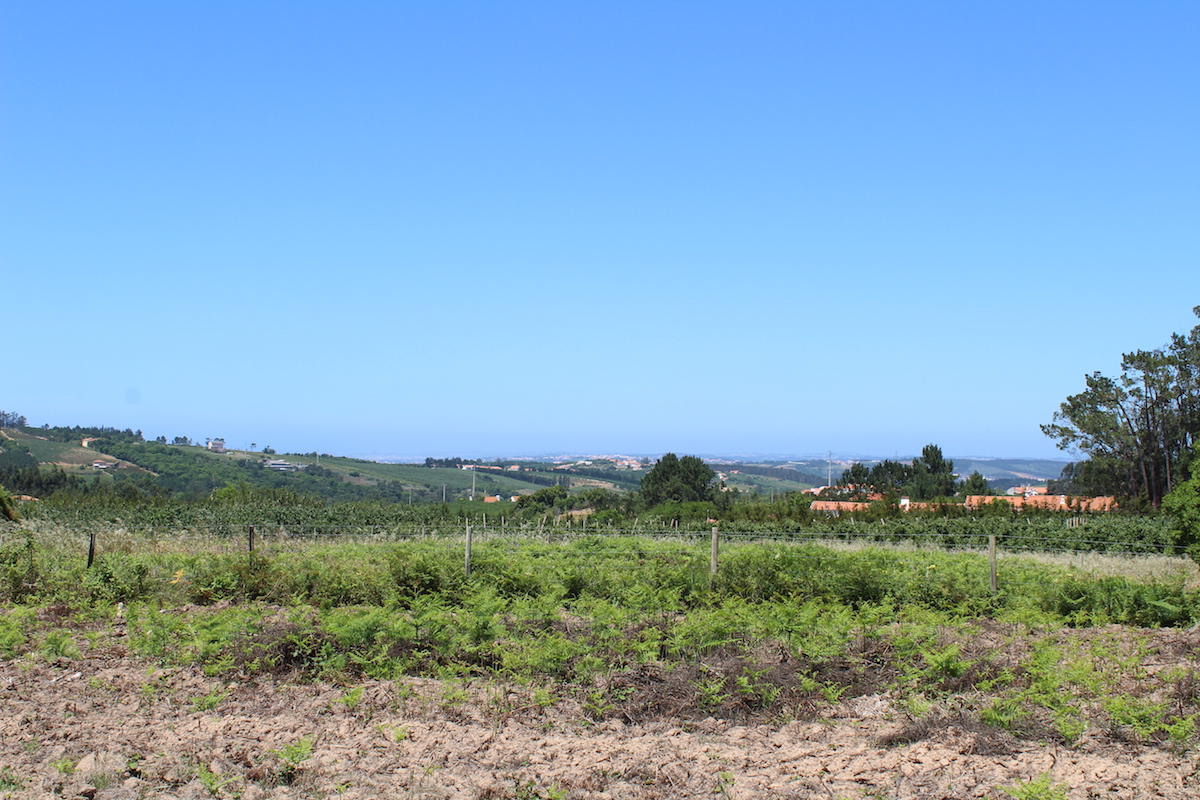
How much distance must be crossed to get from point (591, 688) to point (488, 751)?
1.52 meters

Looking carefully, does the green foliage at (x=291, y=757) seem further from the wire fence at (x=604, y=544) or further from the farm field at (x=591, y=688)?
the wire fence at (x=604, y=544)

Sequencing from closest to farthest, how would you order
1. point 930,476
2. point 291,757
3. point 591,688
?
point 291,757, point 591,688, point 930,476

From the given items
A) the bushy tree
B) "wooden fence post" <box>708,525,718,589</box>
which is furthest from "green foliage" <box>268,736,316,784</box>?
the bushy tree

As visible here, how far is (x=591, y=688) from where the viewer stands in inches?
299

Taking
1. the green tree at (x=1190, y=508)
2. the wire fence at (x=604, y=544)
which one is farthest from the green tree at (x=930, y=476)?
the green tree at (x=1190, y=508)

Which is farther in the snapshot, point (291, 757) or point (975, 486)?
point (975, 486)

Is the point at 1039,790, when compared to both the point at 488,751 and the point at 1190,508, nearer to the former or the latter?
the point at 488,751

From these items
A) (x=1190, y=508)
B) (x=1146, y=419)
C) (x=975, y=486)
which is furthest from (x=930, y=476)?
(x=1190, y=508)

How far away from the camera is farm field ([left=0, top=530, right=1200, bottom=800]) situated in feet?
18.8

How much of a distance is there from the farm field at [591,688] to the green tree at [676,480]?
46.5m

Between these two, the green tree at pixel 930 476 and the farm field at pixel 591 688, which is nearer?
the farm field at pixel 591 688

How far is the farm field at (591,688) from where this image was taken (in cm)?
573

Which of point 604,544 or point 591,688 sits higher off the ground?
point 604,544

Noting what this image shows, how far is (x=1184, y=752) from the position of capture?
6016mm
